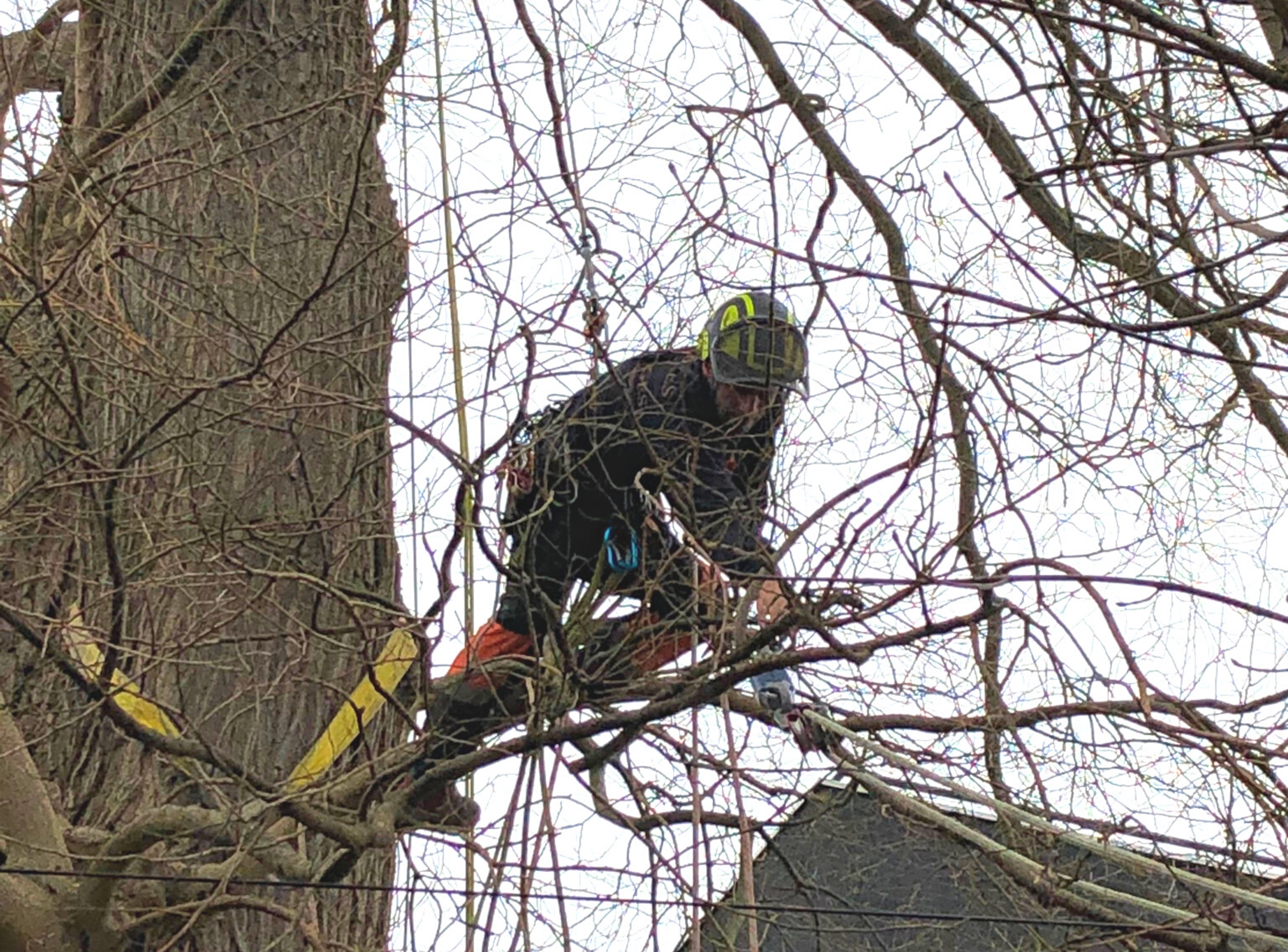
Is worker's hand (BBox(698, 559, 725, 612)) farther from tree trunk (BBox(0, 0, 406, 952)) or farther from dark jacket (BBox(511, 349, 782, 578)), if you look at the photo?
tree trunk (BBox(0, 0, 406, 952))

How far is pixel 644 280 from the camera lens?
4492 millimetres

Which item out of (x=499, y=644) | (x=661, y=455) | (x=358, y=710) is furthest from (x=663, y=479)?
(x=499, y=644)

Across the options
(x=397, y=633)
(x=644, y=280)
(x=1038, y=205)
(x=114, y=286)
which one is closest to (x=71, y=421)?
(x=114, y=286)

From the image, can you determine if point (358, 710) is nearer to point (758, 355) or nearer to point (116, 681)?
point (116, 681)

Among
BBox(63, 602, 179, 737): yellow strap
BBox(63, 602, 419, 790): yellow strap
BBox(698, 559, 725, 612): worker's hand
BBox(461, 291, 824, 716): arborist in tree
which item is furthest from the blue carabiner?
BBox(63, 602, 179, 737): yellow strap

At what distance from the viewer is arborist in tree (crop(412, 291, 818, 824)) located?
4.30 m

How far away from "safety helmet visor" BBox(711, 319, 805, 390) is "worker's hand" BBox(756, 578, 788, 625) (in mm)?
494

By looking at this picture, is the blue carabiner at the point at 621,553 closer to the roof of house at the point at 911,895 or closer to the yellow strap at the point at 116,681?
the roof of house at the point at 911,895

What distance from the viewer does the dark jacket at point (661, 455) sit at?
4.32 metres

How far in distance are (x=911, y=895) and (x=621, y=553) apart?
1.73 m

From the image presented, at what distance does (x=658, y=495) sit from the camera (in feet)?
14.7

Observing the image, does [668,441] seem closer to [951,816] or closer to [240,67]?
[951,816]

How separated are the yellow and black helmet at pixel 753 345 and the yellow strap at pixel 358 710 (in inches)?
38.8

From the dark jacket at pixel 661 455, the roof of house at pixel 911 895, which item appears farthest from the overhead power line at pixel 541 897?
the dark jacket at pixel 661 455
